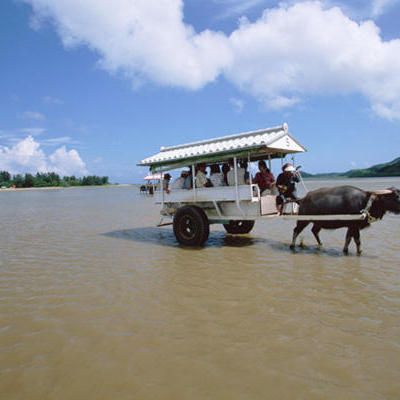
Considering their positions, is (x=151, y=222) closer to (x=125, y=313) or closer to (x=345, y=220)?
(x=345, y=220)

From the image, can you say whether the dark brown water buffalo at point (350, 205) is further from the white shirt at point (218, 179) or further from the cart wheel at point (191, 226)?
the cart wheel at point (191, 226)

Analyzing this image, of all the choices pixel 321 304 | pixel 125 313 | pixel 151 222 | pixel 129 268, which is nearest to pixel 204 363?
pixel 125 313

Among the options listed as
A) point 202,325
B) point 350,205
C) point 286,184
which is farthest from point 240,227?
point 202,325

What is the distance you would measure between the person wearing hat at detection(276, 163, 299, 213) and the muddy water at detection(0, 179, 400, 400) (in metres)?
1.30

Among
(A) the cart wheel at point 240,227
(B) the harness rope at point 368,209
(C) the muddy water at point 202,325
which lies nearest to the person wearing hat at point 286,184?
(C) the muddy water at point 202,325

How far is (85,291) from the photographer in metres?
5.23

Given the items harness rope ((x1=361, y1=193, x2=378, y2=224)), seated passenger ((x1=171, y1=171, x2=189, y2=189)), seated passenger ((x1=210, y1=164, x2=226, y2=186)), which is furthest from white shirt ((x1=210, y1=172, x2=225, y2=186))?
harness rope ((x1=361, y1=193, x2=378, y2=224))

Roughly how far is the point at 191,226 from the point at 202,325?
4.70 metres

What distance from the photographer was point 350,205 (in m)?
7.06

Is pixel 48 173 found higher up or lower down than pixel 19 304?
higher up

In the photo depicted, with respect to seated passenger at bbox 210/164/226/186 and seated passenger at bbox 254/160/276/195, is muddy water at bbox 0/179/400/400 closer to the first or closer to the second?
seated passenger at bbox 254/160/276/195

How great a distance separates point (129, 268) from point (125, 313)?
2.29 m

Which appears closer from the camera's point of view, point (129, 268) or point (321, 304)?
point (321, 304)

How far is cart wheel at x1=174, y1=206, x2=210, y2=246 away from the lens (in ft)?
26.9
